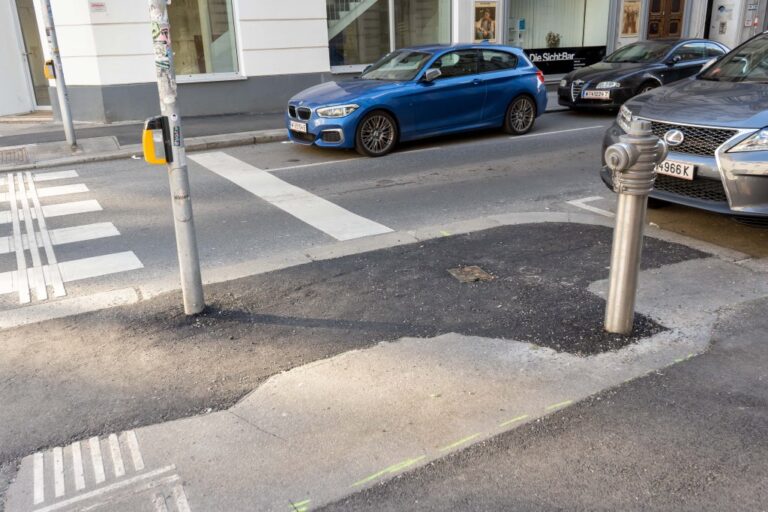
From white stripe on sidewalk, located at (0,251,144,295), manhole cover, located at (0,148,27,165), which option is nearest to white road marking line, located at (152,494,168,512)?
white stripe on sidewalk, located at (0,251,144,295)

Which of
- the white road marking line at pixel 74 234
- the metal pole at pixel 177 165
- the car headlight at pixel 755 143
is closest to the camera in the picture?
the metal pole at pixel 177 165

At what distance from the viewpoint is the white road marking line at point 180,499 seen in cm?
284

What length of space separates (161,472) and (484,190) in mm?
6007

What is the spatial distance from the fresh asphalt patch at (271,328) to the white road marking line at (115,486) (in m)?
0.47

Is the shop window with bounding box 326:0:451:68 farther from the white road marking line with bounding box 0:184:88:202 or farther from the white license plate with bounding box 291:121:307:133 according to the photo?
the white road marking line with bounding box 0:184:88:202

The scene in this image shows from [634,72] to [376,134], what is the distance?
6501 mm

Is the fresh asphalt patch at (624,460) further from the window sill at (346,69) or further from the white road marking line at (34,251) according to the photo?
the window sill at (346,69)

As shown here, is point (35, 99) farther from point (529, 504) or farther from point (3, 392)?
point (529, 504)

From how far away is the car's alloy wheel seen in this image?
40.0 ft

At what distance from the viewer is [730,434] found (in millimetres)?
3254

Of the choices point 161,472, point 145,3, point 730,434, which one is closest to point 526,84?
point 145,3

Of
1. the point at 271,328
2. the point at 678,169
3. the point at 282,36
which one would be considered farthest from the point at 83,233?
the point at 282,36

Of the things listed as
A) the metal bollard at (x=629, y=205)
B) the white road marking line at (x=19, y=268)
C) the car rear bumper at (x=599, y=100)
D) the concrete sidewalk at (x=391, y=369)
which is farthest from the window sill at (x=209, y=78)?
the metal bollard at (x=629, y=205)

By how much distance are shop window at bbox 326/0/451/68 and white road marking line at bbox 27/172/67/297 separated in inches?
383
